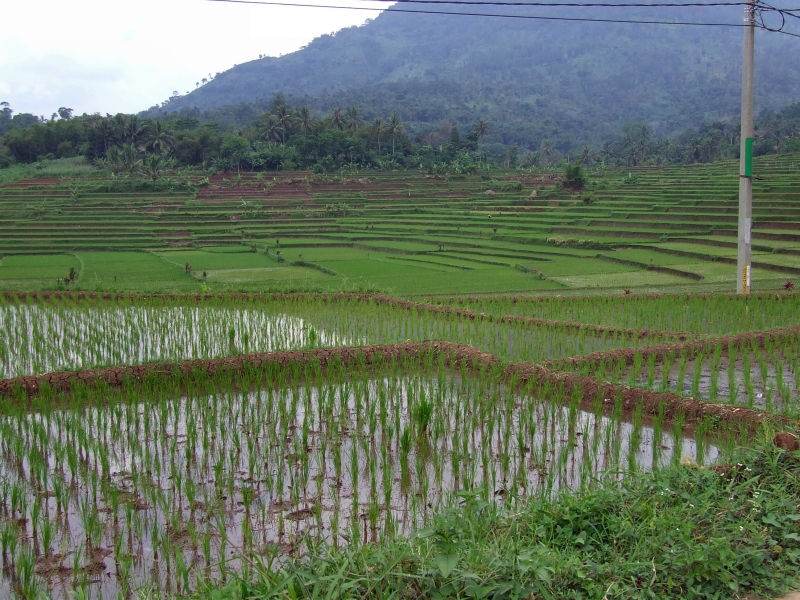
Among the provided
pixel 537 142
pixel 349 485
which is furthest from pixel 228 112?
pixel 349 485

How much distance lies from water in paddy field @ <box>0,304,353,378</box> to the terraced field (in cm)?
326

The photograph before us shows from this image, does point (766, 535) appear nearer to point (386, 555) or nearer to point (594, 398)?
point (386, 555)

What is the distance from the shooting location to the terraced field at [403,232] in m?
15.7

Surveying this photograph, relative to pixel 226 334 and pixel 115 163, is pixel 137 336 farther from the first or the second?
pixel 115 163

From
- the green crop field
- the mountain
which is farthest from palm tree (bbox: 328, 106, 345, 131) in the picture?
the green crop field

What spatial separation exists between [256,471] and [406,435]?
3.30 ft

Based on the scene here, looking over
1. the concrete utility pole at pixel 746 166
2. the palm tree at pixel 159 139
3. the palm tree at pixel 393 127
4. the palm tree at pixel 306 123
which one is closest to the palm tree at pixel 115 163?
the palm tree at pixel 159 139

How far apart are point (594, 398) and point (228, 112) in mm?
85606

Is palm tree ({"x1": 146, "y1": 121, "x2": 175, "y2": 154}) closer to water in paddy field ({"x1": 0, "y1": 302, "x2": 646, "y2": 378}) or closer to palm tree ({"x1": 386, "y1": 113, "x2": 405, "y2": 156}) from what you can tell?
palm tree ({"x1": 386, "y1": 113, "x2": 405, "y2": 156})

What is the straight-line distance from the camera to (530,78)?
142750 mm

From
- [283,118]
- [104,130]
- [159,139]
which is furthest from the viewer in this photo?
[283,118]

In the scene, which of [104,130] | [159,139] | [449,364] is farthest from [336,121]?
[449,364]

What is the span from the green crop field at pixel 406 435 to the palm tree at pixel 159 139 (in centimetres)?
3272

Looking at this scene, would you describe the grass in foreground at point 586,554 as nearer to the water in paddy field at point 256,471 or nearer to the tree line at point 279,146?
the water in paddy field at point 256,471
